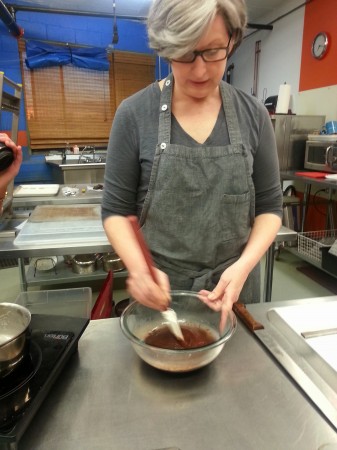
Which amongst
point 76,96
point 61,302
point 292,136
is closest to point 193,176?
point 61,302

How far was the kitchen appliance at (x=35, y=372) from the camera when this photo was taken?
50 centimetres

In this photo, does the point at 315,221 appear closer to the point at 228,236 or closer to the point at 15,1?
the point at 228,236

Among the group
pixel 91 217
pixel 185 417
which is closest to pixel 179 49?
pixel 185 417

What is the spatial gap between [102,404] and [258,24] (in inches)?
201

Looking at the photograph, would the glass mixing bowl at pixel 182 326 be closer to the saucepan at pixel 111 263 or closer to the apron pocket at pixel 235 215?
the apron pocket at pixel 235 215

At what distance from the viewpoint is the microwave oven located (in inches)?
116

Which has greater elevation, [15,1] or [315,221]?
[15,1]

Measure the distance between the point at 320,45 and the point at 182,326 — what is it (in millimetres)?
3902

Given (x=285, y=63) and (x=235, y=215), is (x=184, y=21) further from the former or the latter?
(x=285, y=63)

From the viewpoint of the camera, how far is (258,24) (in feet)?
15.0

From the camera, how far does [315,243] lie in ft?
9.85

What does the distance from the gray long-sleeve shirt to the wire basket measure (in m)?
2.15

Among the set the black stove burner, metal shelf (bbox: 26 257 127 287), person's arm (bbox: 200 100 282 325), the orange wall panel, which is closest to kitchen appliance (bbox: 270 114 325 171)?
the orange wall panel

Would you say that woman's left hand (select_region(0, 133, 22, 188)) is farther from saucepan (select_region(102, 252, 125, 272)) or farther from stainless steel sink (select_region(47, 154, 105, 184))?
stainless steel sink (select_region(47, 154, 105, 184))
